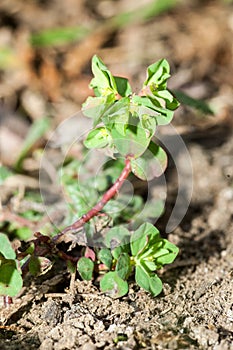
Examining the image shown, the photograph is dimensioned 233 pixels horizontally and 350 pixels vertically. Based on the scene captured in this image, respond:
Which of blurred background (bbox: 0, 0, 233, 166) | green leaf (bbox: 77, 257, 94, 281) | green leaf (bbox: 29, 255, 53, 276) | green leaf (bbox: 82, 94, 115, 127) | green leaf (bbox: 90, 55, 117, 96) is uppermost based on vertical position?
green leaf (bbox: 90, 55, 117, 96)

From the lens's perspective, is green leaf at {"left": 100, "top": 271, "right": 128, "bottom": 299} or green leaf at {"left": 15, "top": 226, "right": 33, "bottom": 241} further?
green leaf at {"left": 15, "top": 226, "right": 33, "bottom": 241}

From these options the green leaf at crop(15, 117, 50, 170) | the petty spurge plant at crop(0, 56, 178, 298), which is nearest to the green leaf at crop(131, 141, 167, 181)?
the petty spurge plant at crop(0, 56, 178, 298)

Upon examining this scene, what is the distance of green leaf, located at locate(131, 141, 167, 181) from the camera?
6.41 ft

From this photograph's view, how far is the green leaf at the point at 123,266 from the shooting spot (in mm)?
1860

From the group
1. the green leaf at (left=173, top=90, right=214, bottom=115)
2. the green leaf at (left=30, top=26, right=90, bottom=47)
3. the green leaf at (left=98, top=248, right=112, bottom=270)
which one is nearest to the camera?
the green leaf at (left=98, top=248, right=112, bottom=270)

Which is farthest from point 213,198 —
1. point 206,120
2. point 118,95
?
point 118,95

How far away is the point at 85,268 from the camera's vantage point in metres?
1.92

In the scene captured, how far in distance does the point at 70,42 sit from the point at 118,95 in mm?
2134

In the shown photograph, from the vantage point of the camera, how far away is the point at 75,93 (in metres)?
3.59

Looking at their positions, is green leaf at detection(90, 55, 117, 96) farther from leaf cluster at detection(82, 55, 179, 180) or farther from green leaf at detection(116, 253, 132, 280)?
green leaf at detection(116, 253, 132, 280)

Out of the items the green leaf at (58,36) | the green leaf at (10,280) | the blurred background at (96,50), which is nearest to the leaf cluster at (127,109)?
the green leaf at (10,280)

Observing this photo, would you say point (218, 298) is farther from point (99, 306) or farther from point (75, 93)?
Result: point (75, 93)

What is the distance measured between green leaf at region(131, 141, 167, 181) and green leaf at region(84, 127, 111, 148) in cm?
12

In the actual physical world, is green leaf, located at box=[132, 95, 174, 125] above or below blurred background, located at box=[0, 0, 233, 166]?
above
